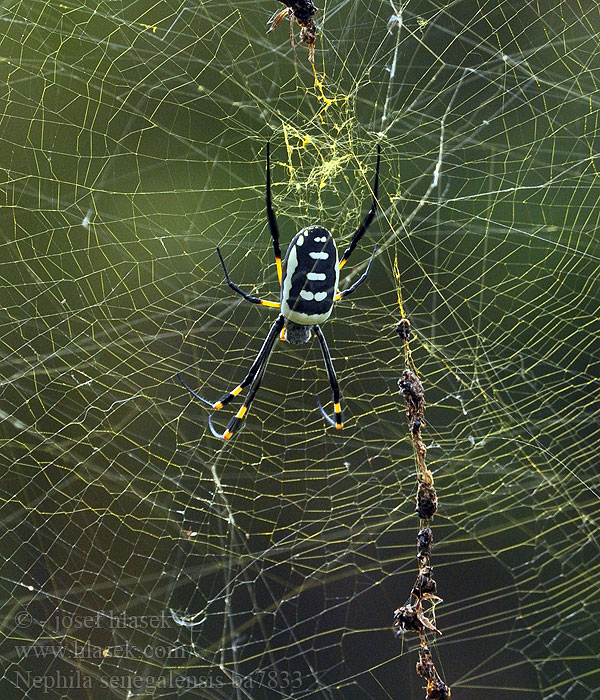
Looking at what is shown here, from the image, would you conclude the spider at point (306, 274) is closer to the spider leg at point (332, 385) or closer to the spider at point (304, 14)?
the spider leg at point (332, 385)

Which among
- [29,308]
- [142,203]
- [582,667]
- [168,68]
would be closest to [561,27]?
[168,68]

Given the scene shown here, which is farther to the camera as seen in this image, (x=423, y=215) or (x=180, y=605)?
(x=180, y=605)

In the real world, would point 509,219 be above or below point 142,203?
above

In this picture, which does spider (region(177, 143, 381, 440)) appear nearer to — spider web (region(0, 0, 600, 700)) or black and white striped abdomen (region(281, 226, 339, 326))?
black and white striped abdomen (region(281, 226, 339, 326))

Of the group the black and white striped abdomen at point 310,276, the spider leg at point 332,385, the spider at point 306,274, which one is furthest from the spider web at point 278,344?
the black and white striped abdomen at point 310,276

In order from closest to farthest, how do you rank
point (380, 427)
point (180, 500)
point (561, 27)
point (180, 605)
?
1. point (561, 27)
2. point (180, 500)
3. point (180, 605)
4. point (380, 427)

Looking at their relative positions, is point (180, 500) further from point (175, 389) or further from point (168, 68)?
point (168, 68)

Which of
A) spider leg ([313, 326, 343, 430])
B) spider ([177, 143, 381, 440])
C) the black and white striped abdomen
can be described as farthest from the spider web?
the black and white striped abdomen

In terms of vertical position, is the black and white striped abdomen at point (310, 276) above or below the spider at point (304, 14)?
below
